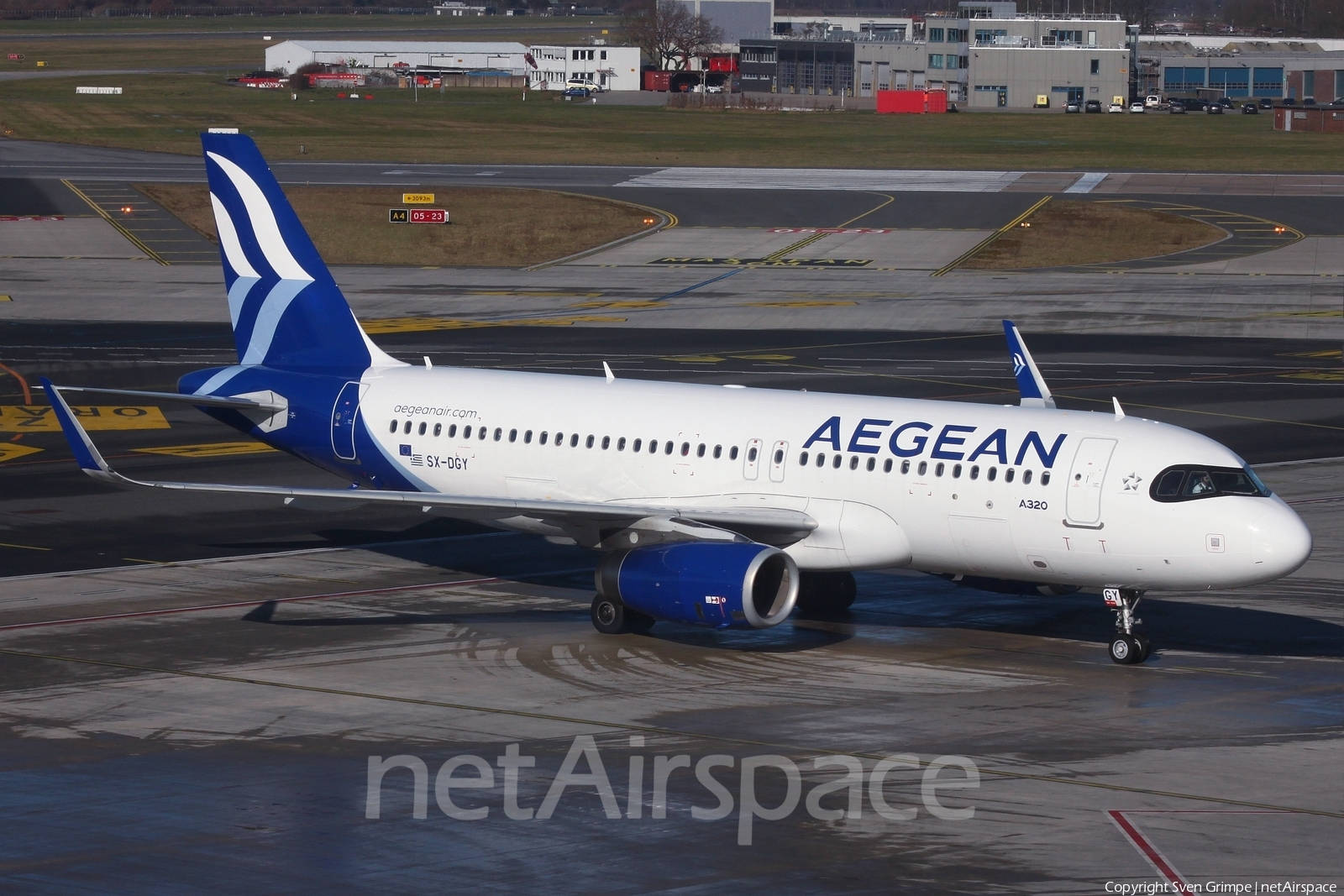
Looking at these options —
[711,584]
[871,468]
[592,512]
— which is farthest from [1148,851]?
[592,512]

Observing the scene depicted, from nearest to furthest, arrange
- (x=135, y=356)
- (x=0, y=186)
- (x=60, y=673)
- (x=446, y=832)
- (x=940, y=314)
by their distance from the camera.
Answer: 1. (x=446, y=832)
2. (x=60, y=673)
3. (x=135, y=356)
4. (x=940, y=314)
5. (x=0, y=186)

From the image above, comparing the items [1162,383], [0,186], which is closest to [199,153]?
[0,186]

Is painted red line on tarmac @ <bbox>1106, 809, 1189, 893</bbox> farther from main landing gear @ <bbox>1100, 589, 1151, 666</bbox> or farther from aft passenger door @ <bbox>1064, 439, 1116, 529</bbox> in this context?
main landing gear @ <bbox>1100, 589, 1151, 666</bbox>

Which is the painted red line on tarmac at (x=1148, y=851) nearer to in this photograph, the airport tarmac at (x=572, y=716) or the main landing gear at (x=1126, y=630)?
the airport tarmac at (x=572, y=716)

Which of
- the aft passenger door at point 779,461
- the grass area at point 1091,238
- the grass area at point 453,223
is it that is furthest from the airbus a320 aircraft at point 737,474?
the grass area at point 1091,238

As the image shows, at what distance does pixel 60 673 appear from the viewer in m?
31.2

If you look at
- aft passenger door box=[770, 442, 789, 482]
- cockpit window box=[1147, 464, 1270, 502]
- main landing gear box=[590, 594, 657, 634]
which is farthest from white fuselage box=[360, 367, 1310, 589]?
main landing gear box=[590, 594, 657, 634]

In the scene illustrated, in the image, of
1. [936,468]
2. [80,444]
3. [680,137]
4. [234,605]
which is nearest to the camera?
[80,444]

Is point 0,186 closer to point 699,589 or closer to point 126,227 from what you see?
point 126,227

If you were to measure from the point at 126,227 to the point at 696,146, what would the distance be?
2533 inches

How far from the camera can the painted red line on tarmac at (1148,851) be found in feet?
69.1

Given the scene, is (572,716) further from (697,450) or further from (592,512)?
(697,450)

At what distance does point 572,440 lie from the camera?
3669 cm

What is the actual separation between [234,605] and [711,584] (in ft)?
36.8
